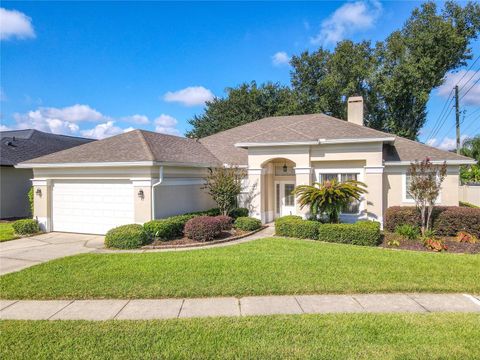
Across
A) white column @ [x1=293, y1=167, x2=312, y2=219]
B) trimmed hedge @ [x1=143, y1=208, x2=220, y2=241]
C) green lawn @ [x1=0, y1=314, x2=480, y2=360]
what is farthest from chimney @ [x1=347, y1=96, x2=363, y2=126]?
green lawn @ [x1=0, y1=314, x2=480, y2=360]

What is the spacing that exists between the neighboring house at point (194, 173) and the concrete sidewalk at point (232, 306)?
21.0 ft

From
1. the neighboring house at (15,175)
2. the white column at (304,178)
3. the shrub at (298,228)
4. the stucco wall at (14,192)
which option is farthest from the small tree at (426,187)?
the stucco wall at (14,192)

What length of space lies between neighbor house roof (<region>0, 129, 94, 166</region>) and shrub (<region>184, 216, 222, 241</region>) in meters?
13.1

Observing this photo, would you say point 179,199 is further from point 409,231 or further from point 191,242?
point 409,231

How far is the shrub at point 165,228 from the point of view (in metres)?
11.2

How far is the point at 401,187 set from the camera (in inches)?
596

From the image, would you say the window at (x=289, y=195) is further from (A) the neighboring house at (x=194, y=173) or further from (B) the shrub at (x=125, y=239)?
(B) the shrub at (x=125, y=239)

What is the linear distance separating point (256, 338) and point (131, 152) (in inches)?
408

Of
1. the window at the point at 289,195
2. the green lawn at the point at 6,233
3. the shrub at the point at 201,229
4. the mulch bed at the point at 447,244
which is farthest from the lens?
the window at the point at 289,195

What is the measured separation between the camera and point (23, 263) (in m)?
8.94

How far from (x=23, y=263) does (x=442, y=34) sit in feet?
106

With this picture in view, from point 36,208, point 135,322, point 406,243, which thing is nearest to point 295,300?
point 135,322

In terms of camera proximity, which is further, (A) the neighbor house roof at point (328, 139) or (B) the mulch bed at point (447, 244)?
(A) the neighbor house roof at point (328, 139)

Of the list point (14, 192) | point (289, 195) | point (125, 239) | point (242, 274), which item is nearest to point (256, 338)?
point (242, 274)
